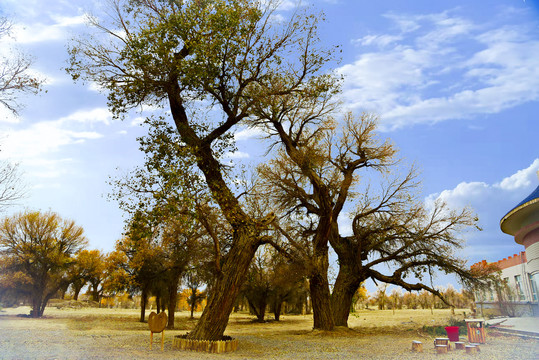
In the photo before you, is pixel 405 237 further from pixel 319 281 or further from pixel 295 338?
pixel 295 338

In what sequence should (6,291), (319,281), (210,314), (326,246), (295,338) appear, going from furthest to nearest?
(6,291) < (326,246) < (319,281) < (295,338) < (210,314)

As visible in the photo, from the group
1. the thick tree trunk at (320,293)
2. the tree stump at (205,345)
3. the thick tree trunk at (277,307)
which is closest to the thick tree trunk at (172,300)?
the thick tree trunk at (320,293)

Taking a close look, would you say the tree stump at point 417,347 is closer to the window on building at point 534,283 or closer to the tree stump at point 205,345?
the tree stump at point 205,345

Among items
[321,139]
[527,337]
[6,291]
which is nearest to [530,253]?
[527,337]

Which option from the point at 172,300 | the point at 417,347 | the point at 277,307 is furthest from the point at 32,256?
the point at 417,347

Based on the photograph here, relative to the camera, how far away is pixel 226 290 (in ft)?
32.1

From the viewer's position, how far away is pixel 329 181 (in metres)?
15.6

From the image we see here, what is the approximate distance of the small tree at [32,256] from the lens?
22734mm

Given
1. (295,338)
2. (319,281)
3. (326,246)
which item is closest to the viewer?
(295,338)

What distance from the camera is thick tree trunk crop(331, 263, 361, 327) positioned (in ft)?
49.6

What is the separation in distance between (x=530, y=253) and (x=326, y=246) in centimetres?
720

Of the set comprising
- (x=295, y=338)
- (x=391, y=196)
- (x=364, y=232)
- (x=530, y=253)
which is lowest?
(x=295, y=338)

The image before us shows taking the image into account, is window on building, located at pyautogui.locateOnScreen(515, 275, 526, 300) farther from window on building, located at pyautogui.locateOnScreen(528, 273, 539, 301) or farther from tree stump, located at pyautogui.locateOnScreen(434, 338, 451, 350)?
tree stump, located at pyautogui.locateOnScreen(434, 338, 451, 350)

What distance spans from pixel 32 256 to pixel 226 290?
19.2m
